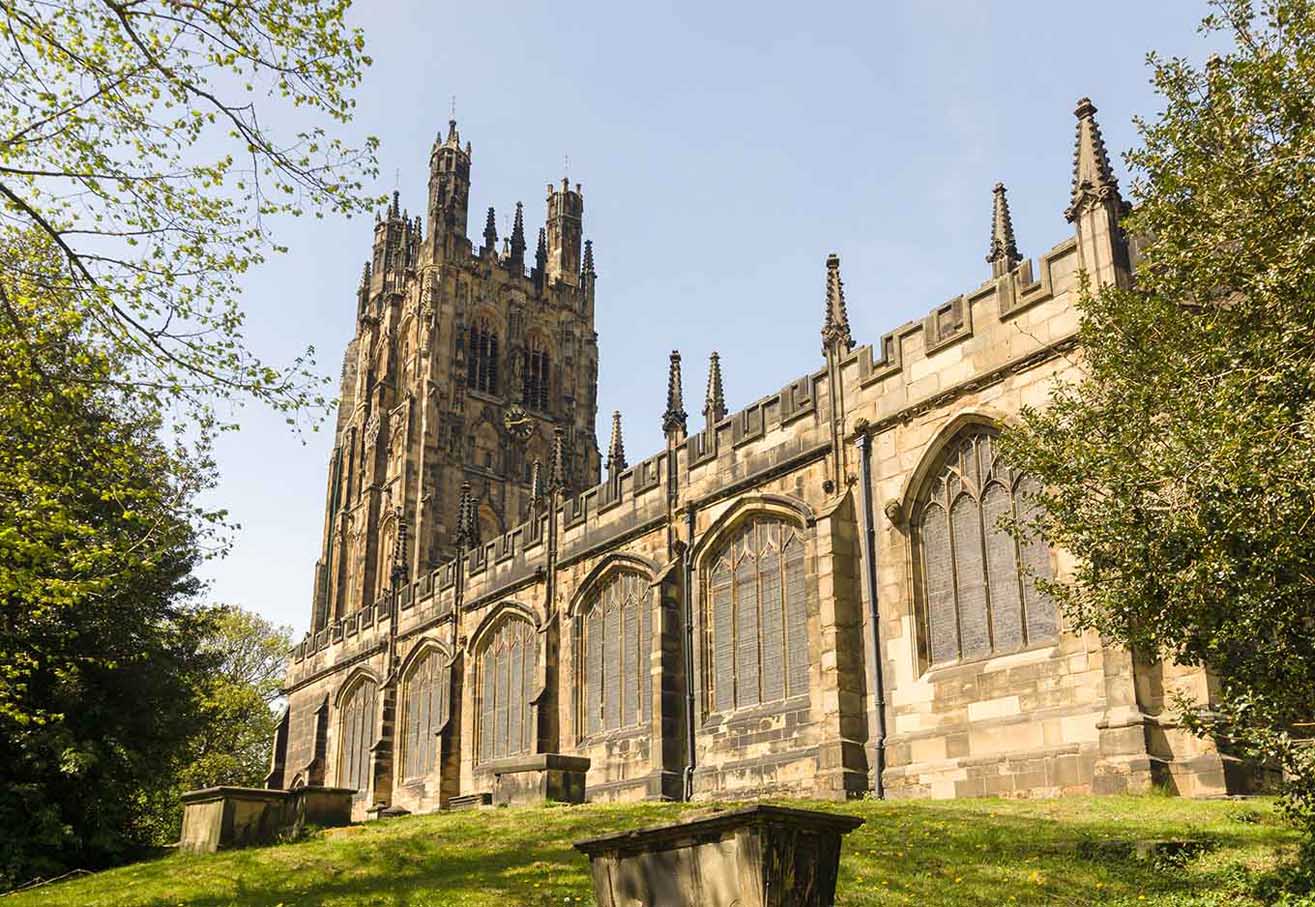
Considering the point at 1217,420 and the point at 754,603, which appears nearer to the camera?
the point at 1217,420

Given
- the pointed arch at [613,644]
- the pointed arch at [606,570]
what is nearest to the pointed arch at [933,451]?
the pointed arch at [613,644]

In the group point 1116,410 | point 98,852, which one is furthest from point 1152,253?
point 98,852

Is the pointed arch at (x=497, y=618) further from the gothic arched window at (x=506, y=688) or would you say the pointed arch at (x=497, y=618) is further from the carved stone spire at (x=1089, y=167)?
the carved stone spire at (x=1089, y=167)

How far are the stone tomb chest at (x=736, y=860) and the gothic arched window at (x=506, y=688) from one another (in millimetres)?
24456

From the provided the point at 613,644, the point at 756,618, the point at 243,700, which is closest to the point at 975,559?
the point at 756,618

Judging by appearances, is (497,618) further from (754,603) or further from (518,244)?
(518,244)

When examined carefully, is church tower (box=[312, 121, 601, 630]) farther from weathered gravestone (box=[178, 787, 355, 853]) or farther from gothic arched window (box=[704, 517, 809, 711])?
weathered gravestone (box=[178, 787, 355, 853])

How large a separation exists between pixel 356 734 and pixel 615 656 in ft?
57.2

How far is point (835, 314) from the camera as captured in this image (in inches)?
964

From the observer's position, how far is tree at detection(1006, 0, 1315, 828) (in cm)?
1142

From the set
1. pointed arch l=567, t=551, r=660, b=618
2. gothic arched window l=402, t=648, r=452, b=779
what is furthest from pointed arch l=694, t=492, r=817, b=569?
gothic arched window l=402, t=648, r=452, b=779

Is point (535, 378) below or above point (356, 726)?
above

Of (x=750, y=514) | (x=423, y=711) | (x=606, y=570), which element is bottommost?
(x=423, y=711)

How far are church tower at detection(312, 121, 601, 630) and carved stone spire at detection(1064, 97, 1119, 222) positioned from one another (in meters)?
44.0
